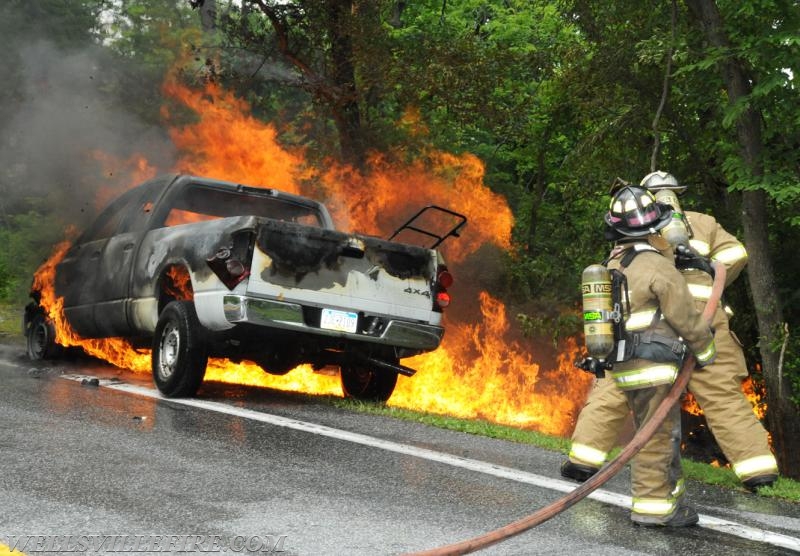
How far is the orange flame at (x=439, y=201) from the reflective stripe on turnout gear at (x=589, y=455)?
7.74 m

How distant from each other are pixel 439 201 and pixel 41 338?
7.43 m

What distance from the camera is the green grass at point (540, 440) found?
5781mm

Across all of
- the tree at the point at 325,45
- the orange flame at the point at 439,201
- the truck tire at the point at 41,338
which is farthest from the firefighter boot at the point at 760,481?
the tree at the point at 325,45

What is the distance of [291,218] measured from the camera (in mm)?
9922

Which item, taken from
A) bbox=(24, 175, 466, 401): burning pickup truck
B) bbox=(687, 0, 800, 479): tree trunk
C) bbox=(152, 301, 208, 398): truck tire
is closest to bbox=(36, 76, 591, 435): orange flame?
bbox=(687, 0, 800, 479): tree trunk

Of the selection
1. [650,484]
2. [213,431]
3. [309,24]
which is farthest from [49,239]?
[650,484]

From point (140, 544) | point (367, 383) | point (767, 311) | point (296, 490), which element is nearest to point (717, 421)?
point (296, 490)

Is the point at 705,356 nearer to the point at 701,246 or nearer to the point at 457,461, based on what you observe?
the point at 701,246

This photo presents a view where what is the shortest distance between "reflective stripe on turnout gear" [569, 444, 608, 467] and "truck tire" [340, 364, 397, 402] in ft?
11.8

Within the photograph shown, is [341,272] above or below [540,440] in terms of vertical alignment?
above

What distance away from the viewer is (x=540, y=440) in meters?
7.41

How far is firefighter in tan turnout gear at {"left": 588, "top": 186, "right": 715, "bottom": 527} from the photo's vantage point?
4816 mm

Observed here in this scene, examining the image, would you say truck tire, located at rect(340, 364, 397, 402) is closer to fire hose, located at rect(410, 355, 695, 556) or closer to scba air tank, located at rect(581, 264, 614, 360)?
scba air tank, located at rect(581, 264, 614, 360)

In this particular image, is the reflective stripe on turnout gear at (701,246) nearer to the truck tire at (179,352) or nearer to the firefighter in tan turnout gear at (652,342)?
the firefighter in tan turnout gear at (652,342)
